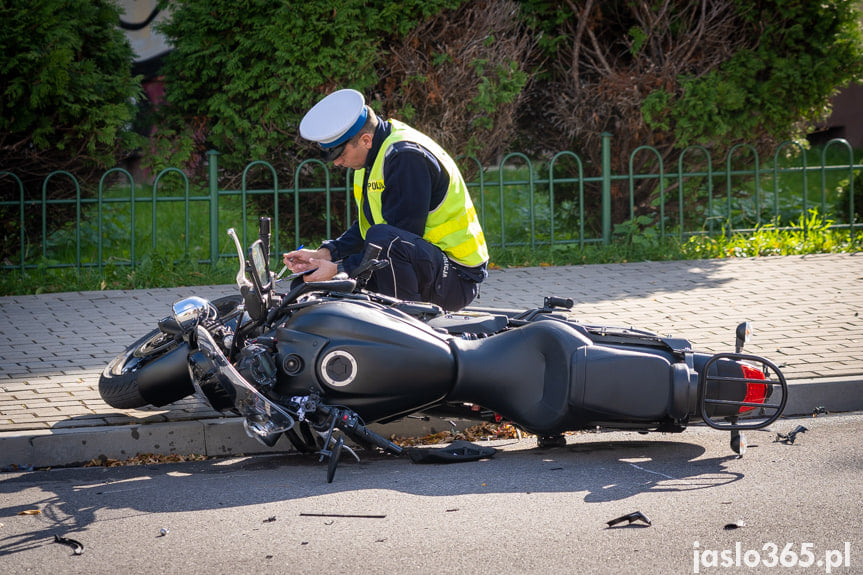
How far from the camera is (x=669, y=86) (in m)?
10.3

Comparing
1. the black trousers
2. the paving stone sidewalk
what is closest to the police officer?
the black trousers

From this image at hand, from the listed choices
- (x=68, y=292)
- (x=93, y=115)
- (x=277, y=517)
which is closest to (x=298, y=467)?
(x=277, y=517)

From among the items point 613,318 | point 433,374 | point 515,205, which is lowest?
point 613,318

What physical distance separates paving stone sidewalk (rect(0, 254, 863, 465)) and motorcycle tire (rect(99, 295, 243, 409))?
134mm

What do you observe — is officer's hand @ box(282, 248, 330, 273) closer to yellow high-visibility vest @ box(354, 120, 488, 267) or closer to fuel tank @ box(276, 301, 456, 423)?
yellow high-visibility vest @ box(354, 120, 488, 267)

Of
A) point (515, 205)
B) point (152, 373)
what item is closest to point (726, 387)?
point (152, 373)

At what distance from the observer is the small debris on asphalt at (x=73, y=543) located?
3.72 m

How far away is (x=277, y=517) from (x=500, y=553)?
0.94 meters

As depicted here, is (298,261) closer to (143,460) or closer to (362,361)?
(362,361)

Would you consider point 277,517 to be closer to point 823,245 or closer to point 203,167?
point 203,167

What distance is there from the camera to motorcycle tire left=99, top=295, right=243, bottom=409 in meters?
5.02

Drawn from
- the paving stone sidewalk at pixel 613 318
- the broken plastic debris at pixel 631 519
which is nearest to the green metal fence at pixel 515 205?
the paving stone sidewalk at pixel 613 318

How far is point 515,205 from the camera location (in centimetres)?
1193

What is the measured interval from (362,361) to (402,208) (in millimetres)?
1227
